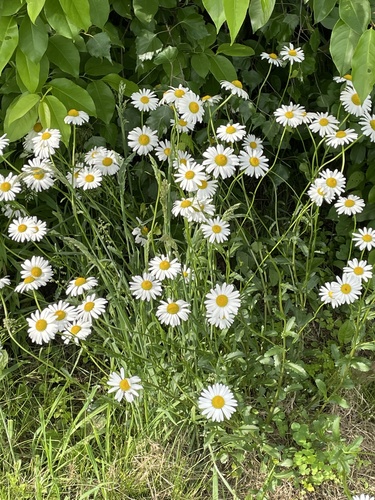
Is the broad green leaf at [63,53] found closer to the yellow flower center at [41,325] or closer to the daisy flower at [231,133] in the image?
the daisy flower at [231,133]

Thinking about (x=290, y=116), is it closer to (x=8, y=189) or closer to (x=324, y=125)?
(x=324, y=125)

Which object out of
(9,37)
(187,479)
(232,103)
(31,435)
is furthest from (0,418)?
(232,103)

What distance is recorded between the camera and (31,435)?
1.80 metres

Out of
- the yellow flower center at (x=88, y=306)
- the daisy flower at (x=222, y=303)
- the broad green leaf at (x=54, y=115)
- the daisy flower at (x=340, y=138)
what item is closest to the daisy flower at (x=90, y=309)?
the yellow flower center at (x=88, y=306)

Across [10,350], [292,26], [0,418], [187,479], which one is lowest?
[187,479]

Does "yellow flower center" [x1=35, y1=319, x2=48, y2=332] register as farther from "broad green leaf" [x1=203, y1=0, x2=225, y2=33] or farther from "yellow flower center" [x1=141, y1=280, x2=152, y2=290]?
"broad green leaf" [x1=203, y1=0, x2=225, y2=33]

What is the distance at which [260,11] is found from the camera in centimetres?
120

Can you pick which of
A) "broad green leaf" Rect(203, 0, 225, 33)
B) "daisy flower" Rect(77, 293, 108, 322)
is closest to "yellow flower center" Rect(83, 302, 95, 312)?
"daisy flower" Rect(77, 293, 108, 322)

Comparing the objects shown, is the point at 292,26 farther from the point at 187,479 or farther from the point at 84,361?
the point at 187,479

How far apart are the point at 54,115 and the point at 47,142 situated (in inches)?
4.5

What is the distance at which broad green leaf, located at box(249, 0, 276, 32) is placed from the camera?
3.76 ft

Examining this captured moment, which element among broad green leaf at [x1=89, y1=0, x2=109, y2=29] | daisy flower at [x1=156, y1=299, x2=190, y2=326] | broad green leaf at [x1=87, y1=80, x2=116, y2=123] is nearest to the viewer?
daisy flower at [x1=156, y1=299, x2=190, y2=326]

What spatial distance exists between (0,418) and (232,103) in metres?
1.17

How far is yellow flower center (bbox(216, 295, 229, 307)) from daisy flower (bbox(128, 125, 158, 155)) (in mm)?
477
